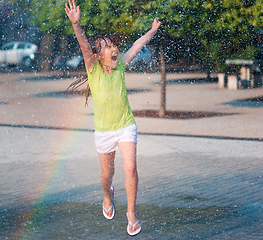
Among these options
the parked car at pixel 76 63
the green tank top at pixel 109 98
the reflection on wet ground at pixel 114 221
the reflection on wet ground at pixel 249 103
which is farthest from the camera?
the parked car at pixel 76 63

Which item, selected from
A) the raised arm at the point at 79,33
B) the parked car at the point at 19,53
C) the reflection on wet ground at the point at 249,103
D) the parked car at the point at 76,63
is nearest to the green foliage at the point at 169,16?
the reflection on wet ground at the point at 249,103

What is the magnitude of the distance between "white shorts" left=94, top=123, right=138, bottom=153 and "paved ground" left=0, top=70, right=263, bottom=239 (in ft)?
2.49

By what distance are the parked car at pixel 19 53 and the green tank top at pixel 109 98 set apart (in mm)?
32131

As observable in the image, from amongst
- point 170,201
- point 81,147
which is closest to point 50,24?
point 81,147

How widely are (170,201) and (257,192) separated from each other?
3.50 feet

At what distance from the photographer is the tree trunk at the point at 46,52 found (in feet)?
124

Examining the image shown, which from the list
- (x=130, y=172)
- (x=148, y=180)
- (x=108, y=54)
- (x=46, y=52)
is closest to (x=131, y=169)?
(x=130, y=172)

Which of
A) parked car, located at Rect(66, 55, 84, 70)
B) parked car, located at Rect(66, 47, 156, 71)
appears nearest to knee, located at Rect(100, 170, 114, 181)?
parked car, located at Rect(66, 47, 156, 71)

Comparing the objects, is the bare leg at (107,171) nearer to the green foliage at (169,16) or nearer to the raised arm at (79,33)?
the raised arm at (79,33)

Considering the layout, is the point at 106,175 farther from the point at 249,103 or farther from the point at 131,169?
the point at 249,103

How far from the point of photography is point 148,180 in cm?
603

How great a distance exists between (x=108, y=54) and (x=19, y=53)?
32.2 metres

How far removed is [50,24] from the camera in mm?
11352

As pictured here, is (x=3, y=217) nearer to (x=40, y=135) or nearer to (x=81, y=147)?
(x=81, y=147)
